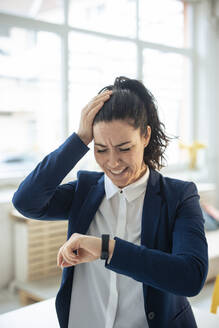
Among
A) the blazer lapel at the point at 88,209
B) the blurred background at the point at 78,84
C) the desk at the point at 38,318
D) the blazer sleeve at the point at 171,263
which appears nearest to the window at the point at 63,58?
the blurred background at the point at 78,84

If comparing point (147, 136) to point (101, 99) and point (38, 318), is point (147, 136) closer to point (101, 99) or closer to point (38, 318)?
point (101, 99)

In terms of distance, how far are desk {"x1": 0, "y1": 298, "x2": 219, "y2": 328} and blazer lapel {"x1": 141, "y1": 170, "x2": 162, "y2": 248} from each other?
17.4 inches

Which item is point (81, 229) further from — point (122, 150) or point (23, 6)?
point (23, 6)

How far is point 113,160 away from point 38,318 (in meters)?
0.60

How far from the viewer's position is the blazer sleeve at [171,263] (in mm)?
823

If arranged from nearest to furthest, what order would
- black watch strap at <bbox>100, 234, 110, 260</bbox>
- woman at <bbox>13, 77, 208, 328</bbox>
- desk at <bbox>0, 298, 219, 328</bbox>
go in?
black watch strap at <bbox>100, 234, 110, 260</bbox>, woman at <bbox>13, 77, 208, 328</bbox>, desk at <bbox>0, 298, 219, 328</bbox>

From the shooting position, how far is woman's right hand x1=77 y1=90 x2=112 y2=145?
97 cm

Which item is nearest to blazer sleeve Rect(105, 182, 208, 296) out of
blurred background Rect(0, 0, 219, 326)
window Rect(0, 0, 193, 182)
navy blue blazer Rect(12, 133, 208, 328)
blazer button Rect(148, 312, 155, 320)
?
navy blue blazer Rect(12, 133, 208, 328)

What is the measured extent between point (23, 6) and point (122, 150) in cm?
308

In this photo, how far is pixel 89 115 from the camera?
98cm

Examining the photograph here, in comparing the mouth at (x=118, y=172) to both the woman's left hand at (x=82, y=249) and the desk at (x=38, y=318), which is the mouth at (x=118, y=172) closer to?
the woman's left hand at (x=82, y=249)

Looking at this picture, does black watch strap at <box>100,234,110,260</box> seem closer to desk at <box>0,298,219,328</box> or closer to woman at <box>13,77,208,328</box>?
woman at <box>13,77,208,328</box>

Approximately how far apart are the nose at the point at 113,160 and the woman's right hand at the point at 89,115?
8 cm

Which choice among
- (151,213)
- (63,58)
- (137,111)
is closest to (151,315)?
(151,213)
